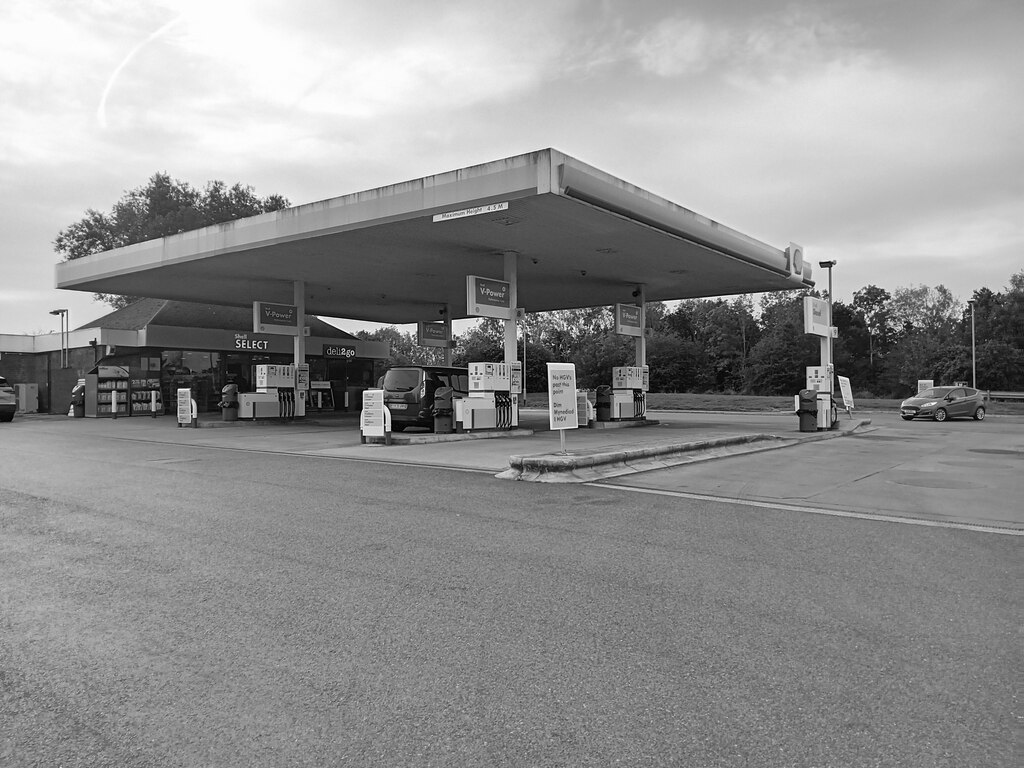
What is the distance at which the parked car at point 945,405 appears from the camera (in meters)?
26.6

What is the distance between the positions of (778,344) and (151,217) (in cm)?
5108

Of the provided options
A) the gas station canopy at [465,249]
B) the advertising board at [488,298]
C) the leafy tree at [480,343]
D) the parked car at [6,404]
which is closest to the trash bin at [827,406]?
the gas station canopy at [465,249]

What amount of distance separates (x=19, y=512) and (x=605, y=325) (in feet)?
247

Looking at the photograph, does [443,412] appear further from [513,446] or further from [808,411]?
[808,411]

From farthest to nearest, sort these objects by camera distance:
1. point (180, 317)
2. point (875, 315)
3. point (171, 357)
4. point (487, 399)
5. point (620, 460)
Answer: point (875, 315) < point (180, 317) < point (171, 357) < point (487, 399) < point (620, 460)

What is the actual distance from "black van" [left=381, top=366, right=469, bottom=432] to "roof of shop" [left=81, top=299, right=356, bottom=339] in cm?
1628

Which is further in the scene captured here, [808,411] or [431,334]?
[431,334]

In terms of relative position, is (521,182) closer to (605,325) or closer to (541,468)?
(541,468)

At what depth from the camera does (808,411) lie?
20.2 m

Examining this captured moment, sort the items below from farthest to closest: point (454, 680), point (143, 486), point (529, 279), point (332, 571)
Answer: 1. point (529, 279)
2. point (143, 486)
3. point (332, 571)
4. point (454, 680)

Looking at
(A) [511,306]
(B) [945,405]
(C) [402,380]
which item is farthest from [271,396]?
(B) [945,405]

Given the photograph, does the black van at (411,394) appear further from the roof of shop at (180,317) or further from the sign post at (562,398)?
the roof of shop at (180,317)

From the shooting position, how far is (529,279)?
25.1 meters

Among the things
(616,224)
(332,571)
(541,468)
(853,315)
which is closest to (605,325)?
(853,315)
